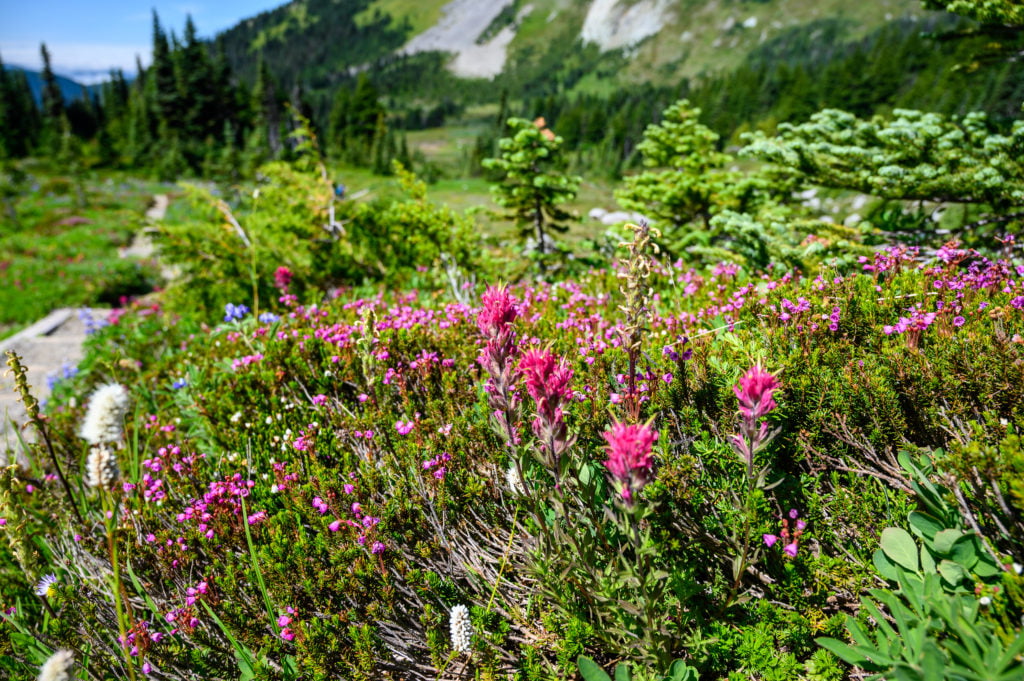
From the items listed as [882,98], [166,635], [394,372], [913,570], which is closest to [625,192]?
[394,372]

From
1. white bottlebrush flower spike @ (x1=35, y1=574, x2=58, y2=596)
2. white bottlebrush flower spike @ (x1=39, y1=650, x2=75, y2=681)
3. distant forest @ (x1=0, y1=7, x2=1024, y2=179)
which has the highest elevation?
distant forest @ (x1=0, y1=7, x2=1024, y2=179)

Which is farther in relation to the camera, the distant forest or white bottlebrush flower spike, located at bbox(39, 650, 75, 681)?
the distant forest

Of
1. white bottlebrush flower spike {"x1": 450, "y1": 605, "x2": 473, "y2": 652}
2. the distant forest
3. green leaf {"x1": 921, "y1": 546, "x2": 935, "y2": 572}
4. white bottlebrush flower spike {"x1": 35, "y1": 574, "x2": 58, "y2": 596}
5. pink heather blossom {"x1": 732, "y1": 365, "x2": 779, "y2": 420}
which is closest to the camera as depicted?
pink heather blossom {"x1": 732, "y1": 365, "x2": 779, "y2": 420}

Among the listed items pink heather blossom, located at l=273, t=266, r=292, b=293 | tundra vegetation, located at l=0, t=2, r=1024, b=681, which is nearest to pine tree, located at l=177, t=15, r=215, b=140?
pink heather blossom, located at l=273, t=266, r=292, b=293

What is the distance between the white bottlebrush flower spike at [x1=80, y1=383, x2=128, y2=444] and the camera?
2.17 metres

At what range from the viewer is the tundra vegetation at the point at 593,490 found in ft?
5.43

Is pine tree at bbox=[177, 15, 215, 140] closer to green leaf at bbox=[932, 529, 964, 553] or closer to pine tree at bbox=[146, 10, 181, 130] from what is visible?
pine tree at bbox=[146, 10, 181, 130]

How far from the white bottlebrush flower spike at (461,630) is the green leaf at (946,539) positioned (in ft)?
5.65

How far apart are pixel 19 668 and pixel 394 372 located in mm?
2262

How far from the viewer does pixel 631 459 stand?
1.39 metres

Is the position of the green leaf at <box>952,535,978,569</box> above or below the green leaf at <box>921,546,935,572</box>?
above

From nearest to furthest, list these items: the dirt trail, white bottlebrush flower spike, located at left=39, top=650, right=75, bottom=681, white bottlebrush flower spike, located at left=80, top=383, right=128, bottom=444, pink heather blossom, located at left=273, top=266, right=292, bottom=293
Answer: white bottlebrush flower spike, located at left=39, top=650, right=75, bottom=681
white bottlebrush flower spike, located at left=80, top=383, right=128, bottom=444
pink heather blossom, located at left=273, top=266, right=292, bottom=293
the dirt trail

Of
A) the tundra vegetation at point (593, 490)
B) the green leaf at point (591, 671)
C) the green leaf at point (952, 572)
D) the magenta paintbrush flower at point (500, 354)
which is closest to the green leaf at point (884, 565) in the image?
the tundra vegetation at point (593, 490)

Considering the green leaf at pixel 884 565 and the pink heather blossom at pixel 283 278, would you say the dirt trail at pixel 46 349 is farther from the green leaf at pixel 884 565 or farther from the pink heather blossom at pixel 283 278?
the green leaf at pixel 884 565
